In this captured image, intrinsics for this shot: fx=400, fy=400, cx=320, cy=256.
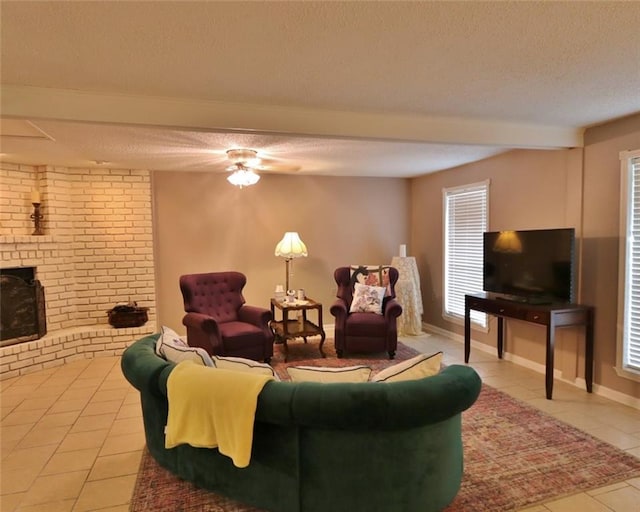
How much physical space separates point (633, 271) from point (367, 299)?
2.64 metres

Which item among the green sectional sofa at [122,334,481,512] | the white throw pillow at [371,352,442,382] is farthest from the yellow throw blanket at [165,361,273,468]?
the white throw pillow at [371,352,442,382]

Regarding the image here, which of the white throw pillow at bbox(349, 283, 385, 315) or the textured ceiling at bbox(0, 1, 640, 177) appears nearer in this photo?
the textured ceiling at bbox(0, 1, 640, 177)

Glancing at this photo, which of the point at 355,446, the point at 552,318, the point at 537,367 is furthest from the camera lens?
the point at 537,367

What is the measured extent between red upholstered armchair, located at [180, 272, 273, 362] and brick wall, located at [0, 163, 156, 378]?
1036mm

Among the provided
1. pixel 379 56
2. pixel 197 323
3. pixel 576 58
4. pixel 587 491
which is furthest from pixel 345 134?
pixel 587 491

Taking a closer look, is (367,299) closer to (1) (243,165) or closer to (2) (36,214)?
(1) (243,165)

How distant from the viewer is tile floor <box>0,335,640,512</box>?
7.30 ft

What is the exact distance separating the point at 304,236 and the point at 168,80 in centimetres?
366

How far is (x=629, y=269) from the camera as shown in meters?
3.26

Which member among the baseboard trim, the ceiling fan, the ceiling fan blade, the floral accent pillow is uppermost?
the ceiling fan blade

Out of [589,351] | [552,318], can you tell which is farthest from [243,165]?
[589,351]

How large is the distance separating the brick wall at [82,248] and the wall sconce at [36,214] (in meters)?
0.06

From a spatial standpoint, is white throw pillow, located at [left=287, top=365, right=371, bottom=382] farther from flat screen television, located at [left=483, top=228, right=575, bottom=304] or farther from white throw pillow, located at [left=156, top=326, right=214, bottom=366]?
flat screen television, located at [left=483, top=228, right=575, bottom=304]

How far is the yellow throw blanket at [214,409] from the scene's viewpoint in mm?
1839
